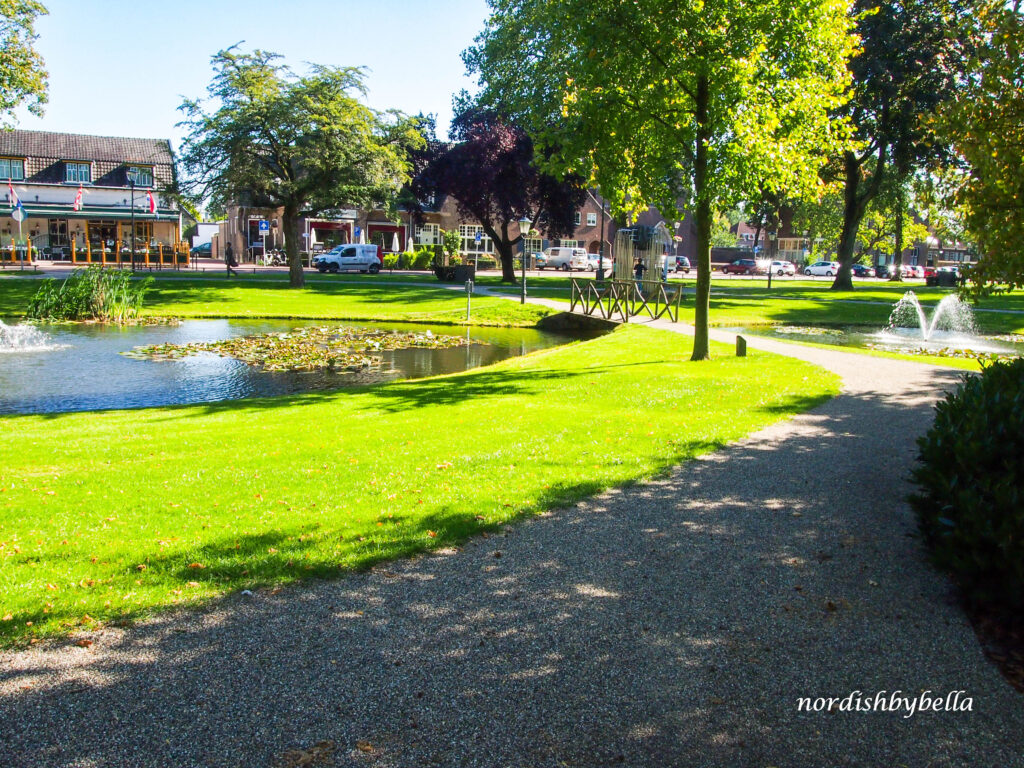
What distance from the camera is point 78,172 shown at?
59656 millimetres

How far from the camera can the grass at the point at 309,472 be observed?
215 inches

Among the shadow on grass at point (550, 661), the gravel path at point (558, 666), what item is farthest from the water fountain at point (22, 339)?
the gravel path at point (558, 666)

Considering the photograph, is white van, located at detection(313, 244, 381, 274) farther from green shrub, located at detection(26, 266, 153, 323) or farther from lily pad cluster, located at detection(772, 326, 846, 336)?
lily pad cluster, located at detection(772, 326, 846, 336)

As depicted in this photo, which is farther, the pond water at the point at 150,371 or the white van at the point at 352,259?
the white van at the point at 352,259

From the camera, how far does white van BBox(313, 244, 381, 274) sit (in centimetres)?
5494

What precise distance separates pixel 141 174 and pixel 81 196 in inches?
213

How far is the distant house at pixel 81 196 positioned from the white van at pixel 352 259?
404 inches

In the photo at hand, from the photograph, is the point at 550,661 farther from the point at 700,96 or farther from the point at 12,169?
the point at 12,169

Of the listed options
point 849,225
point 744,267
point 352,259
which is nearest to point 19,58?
point 352,259

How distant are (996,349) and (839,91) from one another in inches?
353

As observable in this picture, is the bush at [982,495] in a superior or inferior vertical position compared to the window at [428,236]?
inferior

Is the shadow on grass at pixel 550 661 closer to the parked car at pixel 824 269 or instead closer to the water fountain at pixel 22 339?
the water fountain at pixel 22 339

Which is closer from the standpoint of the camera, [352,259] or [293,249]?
[293,249]

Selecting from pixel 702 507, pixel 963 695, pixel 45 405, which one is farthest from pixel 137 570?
pixel 45 405
